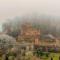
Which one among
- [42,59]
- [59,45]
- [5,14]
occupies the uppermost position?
[5,14]

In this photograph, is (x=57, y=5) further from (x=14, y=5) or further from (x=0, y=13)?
(x=0, y=13)

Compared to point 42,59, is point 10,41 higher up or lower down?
higher up

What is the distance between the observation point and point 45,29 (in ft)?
4.31

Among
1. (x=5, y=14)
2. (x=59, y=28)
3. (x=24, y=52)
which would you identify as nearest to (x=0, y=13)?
(x=5, y=14)

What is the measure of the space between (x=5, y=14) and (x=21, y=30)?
185 mm

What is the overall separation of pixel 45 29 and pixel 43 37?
0.22 feet

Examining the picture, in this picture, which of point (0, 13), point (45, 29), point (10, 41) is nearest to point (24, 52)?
point (10, 41)

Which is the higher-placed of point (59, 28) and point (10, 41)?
point (59, 28)

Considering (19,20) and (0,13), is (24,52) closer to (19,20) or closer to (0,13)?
(19,20)

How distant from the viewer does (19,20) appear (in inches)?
52.2

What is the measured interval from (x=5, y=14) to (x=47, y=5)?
0.35 metres

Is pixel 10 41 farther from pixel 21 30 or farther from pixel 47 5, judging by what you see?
pixel 47 5

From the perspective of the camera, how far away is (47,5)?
1318mm

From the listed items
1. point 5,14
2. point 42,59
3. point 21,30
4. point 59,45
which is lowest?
point 42,59
